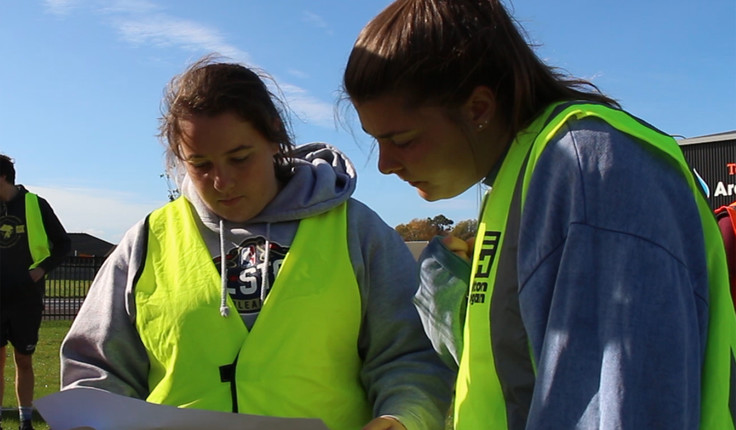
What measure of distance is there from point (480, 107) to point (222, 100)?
2.92 ft

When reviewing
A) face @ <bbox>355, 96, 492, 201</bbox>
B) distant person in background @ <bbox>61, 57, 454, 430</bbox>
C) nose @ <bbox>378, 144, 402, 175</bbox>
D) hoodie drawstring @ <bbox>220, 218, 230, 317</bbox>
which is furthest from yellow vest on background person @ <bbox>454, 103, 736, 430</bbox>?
hoodie drawstring @ <bbox>220, 218, 230, 317</bbox>

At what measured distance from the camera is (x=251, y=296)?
1964 mm

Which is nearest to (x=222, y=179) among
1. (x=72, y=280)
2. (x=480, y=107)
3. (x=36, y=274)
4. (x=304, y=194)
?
(x=304, y=194)

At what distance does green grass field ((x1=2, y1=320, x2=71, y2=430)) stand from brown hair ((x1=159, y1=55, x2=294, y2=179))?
14.8 ft

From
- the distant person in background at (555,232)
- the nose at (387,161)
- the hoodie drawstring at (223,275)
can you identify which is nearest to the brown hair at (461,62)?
the distant person in background at (555,232)

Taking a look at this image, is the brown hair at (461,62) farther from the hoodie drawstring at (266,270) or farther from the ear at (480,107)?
the hoodie drawstring at (266,270)

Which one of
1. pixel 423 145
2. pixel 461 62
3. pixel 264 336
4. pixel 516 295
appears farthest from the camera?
pixel 264 336

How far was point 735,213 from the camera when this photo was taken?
313 centimetres

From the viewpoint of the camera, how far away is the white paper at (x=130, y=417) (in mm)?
1547

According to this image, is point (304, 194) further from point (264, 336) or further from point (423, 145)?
point (423, 145)

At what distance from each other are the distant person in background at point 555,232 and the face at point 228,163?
0.65 meters

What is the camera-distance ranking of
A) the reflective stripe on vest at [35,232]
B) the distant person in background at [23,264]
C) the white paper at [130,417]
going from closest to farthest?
the white paper at [130,417] < the distant person in background at [23,264] < the reflective stripe on vest at [35,232]

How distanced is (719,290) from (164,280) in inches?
53.1

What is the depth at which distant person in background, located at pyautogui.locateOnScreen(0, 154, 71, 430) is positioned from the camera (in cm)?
582
